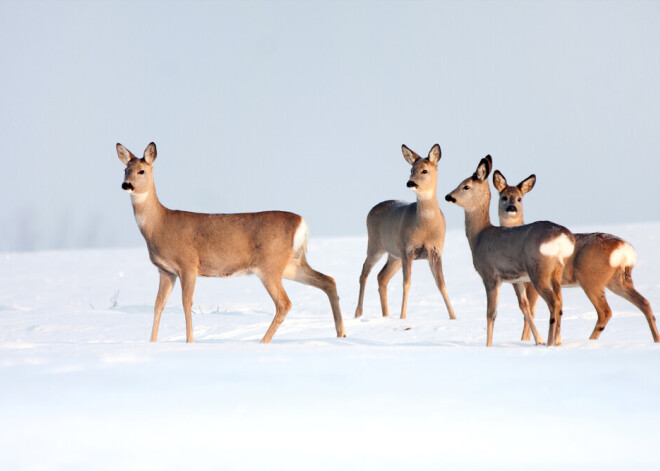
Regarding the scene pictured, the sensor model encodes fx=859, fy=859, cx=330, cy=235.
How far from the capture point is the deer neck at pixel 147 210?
808cm

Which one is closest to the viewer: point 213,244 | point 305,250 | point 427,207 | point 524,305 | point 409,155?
point 524,305

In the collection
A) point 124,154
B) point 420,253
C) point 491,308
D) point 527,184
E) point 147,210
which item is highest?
point 124,154

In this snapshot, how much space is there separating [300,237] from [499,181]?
6.60ft

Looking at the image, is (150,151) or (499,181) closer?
(150,151)

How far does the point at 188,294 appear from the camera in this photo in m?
7.71

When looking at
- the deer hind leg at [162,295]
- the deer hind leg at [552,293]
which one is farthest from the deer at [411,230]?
the deer hind leg at [162,295]

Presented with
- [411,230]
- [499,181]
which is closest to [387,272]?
Answer: [411,230]

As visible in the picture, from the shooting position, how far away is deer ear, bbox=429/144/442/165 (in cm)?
1010

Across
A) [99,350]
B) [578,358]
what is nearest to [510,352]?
[578,358]

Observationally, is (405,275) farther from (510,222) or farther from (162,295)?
(162,295)

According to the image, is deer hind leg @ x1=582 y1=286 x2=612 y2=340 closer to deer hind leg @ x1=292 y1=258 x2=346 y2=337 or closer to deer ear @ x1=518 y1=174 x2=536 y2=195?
deer ear @ x1=518 y1=174 x2=536 y2=195

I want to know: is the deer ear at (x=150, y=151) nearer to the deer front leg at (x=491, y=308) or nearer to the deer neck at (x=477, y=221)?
the deer neck at (x=477, y=221)

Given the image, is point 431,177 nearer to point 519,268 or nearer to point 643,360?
point 519,268

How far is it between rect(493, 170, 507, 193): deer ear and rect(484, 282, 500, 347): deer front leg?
1.10 metres
